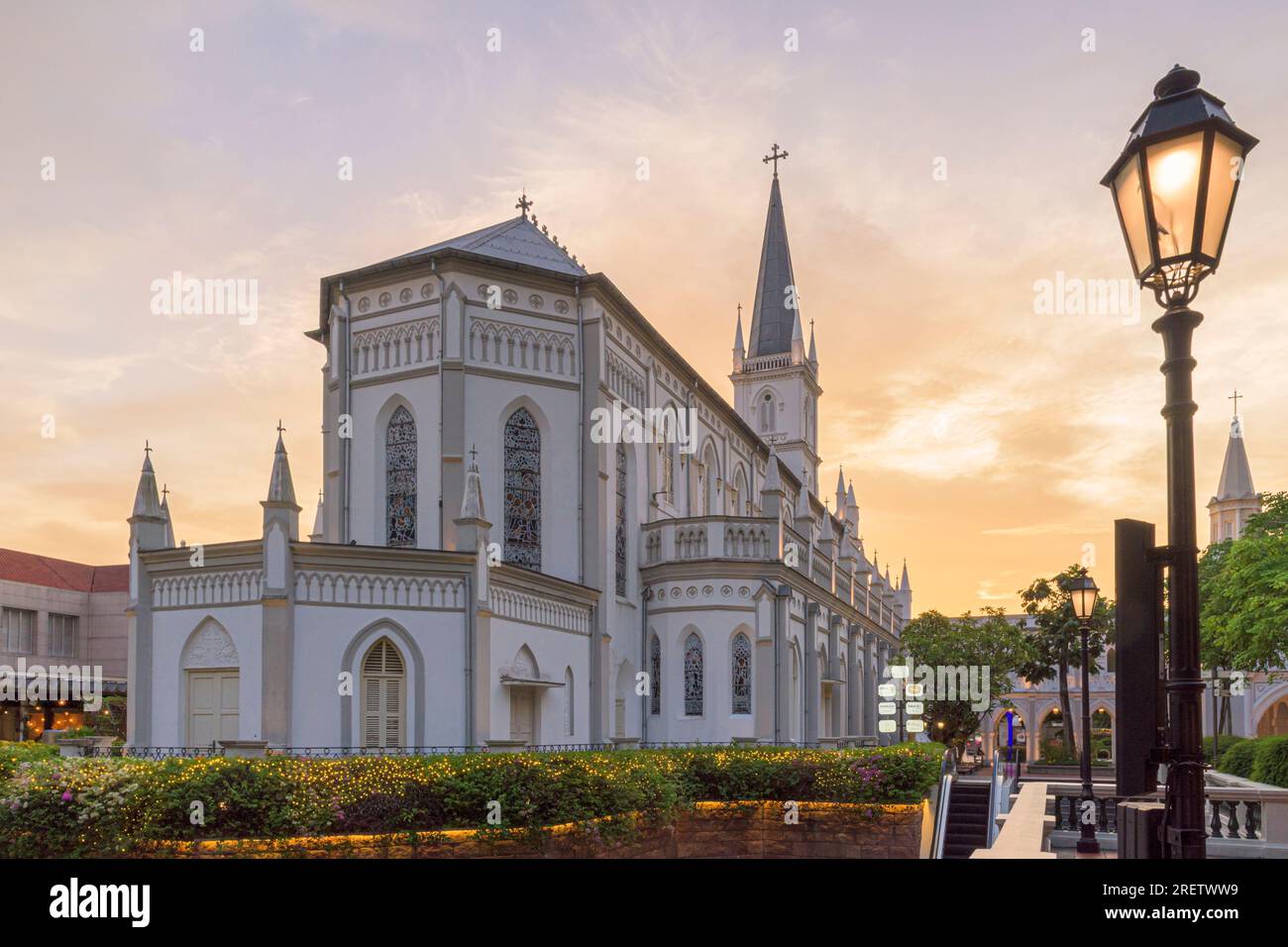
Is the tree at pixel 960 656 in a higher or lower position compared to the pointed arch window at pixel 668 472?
lower

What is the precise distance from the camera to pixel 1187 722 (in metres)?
4.30

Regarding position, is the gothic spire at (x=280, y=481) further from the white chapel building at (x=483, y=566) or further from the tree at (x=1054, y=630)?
the tree at (x=1054, y=630)

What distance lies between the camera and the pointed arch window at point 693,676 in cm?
3322

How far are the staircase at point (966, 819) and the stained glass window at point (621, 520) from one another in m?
11.4

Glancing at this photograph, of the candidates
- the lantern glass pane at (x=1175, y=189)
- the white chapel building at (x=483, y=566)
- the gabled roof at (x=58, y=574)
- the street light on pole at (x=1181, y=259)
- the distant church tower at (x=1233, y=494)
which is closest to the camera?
the street light on pole at (x=1181, y=259)

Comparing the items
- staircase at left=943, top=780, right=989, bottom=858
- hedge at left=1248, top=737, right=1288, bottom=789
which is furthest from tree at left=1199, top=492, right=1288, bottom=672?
staircase at left=943, top=780, right=989, bottom=858

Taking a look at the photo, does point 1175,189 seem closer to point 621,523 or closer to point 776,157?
point 621,523

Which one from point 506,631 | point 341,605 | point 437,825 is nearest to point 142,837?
point 437,825

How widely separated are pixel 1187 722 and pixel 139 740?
83.0 feet

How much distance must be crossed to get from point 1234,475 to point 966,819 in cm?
8489

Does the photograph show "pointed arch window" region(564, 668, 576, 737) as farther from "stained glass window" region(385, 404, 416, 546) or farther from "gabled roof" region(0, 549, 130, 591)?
"gabled roof" region(0, 549, 130, 591)
